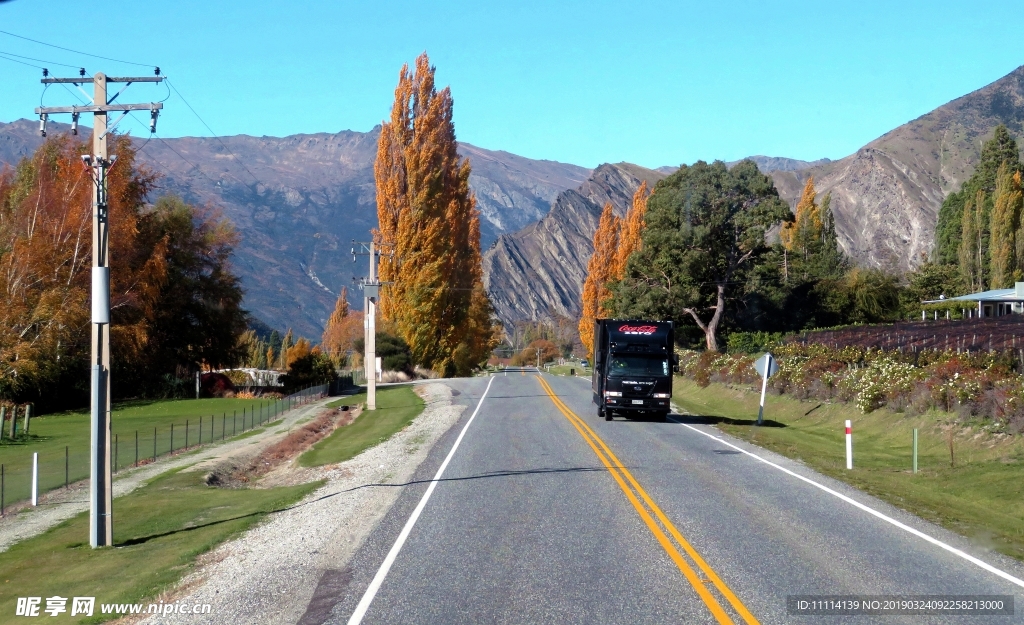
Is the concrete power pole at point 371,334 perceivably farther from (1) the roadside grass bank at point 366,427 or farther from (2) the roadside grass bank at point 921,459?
(2) the roadside grass bank at point 921,459

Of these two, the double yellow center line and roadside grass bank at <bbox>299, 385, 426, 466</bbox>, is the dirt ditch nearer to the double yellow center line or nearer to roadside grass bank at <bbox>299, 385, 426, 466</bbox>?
roadside grass bank at <bbox>299, 385, 426, 466</bbox>

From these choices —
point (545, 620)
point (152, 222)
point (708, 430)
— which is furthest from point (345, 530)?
point (152, 222)

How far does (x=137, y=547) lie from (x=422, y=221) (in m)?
57.1

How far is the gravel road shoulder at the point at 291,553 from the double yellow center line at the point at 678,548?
13.2 ft

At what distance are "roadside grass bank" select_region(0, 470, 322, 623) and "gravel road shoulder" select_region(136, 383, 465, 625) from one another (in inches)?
18.1

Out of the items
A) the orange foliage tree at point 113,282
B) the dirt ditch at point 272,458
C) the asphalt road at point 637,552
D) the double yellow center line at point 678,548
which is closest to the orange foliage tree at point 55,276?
the orange foliage tree at point 113,282

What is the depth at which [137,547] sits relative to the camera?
1498 centimetres

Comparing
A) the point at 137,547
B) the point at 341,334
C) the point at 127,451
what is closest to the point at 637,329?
the point at 127,451

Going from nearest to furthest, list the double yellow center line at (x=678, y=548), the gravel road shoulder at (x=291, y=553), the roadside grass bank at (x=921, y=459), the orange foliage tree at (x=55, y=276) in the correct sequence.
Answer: the double yellow center line at (x=678, y=548)
the gravel road shoulder at (x=291, y=553)
the roadside grass bank at (x=921, y=459)
the orange foliage tree at (x=55, y=276)

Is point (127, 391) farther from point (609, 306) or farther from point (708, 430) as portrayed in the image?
point (708, 430)

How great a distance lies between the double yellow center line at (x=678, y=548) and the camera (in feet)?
29.0

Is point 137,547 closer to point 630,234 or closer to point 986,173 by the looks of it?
point 630,234

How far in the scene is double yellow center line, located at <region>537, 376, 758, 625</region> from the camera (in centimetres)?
883

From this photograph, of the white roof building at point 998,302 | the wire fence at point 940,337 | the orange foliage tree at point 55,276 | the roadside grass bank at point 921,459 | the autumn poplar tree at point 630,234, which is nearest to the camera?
the roadside grass bank at point 921,459
